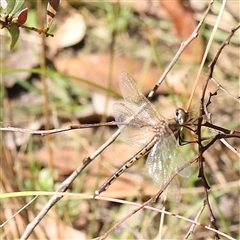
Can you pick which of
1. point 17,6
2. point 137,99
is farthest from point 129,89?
point 17,6

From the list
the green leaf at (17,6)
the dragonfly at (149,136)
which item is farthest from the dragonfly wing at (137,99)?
the green leaf at (17,6)

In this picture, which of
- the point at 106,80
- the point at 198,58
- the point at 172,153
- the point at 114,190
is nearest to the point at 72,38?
the point at 106,80

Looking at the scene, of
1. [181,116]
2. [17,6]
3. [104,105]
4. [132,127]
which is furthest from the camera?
[104,105]

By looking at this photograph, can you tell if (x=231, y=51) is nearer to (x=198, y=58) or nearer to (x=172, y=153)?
(x=198, y=58)

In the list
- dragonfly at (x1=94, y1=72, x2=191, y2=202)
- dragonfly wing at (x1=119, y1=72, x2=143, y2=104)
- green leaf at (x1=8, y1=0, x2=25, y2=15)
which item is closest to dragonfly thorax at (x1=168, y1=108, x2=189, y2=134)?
dragonfly at (x1=94, y1=72, x2=191, y2=202)

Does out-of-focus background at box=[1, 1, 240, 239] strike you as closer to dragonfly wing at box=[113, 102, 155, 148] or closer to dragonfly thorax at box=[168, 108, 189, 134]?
dragonfly wing at box=[113, 102, 155, 148]


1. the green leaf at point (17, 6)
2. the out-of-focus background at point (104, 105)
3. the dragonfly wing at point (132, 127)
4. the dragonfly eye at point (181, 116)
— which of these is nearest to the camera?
the green leaf at point (17, 6)

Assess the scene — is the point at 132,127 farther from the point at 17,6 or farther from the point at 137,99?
the point at 17,6

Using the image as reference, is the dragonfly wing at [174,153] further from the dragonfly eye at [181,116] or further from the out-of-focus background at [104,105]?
the out-of-focus background at [104,105]
